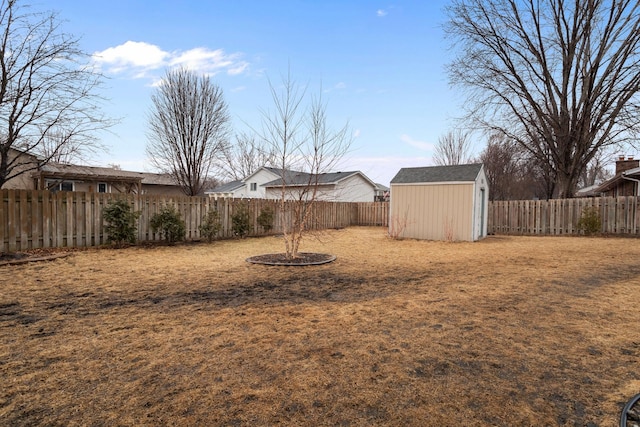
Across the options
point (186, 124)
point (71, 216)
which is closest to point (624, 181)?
point (186, 124)

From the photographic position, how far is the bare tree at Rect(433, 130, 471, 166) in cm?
2765

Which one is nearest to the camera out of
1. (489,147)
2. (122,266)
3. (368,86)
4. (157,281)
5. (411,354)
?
(411,354)

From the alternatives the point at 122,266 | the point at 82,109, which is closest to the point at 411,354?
the point at 122,266

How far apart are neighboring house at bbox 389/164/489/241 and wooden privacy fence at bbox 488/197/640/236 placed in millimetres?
2673

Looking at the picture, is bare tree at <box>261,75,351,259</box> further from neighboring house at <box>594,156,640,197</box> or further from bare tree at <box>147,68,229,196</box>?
neighboring house at <box>594,156,640,197</box>

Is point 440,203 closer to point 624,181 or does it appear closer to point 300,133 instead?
point 300,133

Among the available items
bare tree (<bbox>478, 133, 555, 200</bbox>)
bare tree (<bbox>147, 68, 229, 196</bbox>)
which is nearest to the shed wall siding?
bare tree (<bbox>147, 68, 229, 196</bbox>)

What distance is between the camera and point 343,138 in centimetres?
730

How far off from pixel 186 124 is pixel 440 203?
12999 mm

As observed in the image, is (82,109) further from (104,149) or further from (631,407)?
(631,407)

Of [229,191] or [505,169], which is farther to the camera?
[229,191]

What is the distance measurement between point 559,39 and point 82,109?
789 inches

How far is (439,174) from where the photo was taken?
12820mm

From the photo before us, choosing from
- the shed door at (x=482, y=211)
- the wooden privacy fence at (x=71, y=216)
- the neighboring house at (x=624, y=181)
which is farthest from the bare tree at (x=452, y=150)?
the wooden privacy fence at (x=71, y=216)
